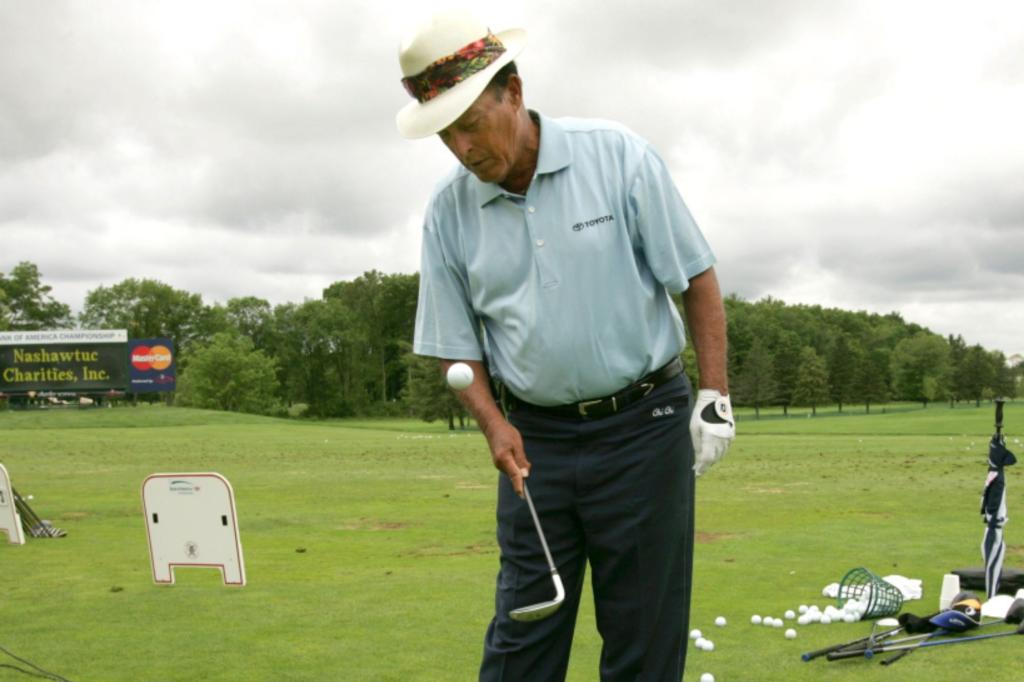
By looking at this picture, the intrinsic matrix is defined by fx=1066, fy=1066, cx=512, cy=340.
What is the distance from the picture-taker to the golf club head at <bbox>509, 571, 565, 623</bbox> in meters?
3.42

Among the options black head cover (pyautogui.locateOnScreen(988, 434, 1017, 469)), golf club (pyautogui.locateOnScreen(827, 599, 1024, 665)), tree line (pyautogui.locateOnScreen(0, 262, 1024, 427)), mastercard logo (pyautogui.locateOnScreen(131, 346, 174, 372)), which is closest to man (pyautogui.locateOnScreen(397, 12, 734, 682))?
golf club (pyautogui.locateOnScreen(827, 599, 1024, 665))

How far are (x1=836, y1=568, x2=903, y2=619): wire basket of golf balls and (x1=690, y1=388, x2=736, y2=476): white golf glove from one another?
3.31 meters

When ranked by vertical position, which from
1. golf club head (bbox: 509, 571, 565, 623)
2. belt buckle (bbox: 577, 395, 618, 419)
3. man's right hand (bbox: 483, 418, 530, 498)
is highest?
belt buckle (bbox: 577, 395, 618, 419)

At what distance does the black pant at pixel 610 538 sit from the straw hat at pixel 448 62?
1.05 m

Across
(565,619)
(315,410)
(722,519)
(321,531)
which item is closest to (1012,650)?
(565,619)

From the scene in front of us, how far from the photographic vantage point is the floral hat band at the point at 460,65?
3.29 m

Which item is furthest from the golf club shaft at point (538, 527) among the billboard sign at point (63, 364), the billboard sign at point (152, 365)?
the billboard sign at point (152, 365)

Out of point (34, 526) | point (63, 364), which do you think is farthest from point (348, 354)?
point (34, 526)

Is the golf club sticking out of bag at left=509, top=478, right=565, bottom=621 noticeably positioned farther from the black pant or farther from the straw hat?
the straw hat

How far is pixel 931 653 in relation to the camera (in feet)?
18.3

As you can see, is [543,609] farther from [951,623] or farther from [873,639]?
[951,623]

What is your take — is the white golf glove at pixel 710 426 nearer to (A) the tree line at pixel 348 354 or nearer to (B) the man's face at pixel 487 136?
(B) the man's face at pixel 487 136

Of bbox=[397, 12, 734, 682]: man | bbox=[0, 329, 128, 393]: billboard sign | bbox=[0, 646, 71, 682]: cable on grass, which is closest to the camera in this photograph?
bbox=[397, 12, 734, 682]: man

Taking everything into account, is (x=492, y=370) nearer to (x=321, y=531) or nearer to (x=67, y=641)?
(x=67, y=641)
